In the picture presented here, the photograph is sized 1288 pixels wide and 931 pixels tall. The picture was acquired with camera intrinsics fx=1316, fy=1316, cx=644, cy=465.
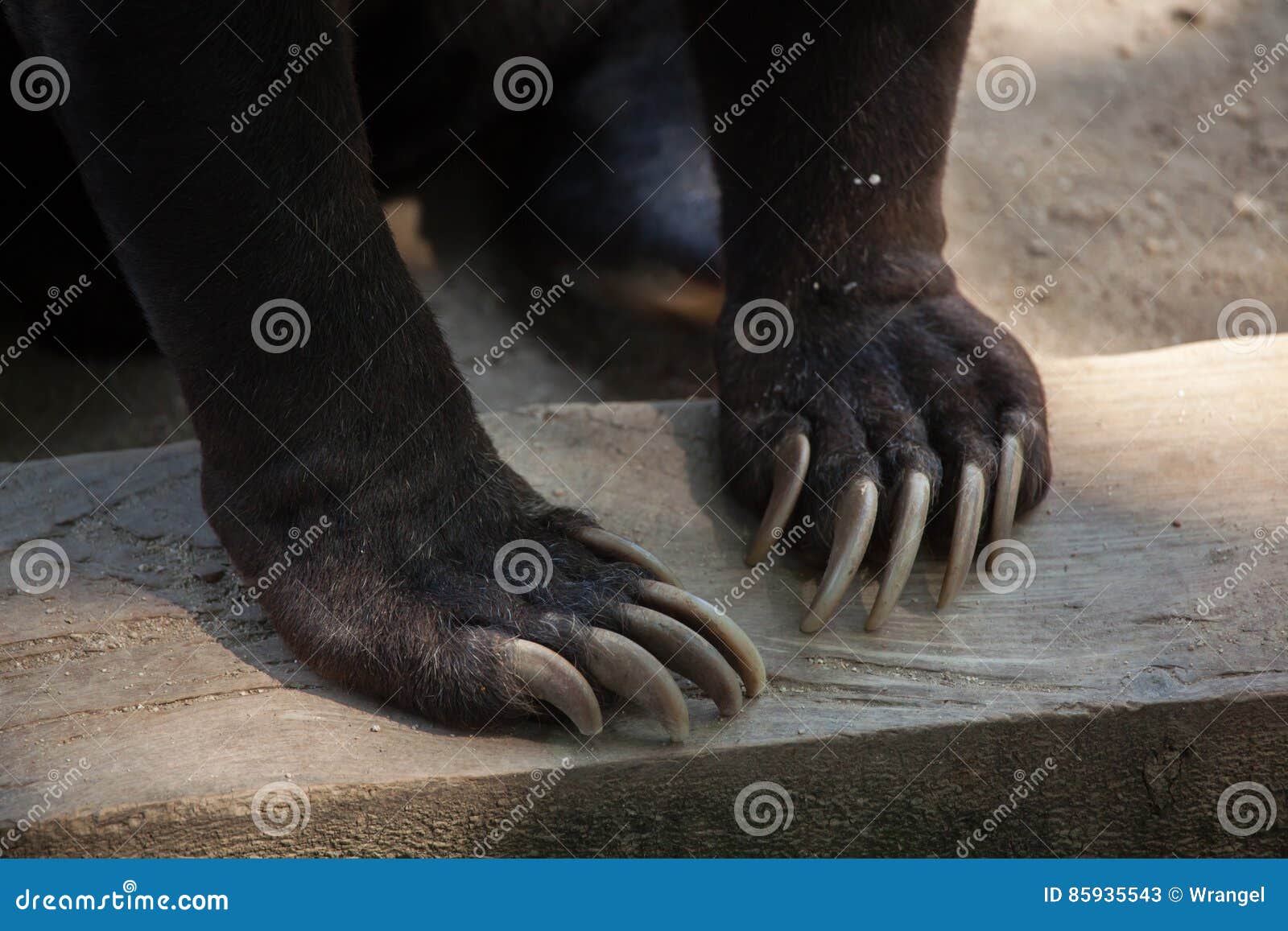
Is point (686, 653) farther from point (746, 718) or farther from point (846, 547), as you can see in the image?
point (846, 547)

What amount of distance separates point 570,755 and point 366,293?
0.55m

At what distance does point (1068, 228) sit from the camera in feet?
10.3

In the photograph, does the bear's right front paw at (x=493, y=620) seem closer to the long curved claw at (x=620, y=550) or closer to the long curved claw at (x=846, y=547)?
the long curved claw at (x=620, y=550)

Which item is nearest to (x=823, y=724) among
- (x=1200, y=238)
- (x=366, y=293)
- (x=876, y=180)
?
(x=366, y=293)

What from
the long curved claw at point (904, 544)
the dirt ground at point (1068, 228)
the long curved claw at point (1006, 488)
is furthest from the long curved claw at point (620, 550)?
the dirt ground at point (1068, 228)

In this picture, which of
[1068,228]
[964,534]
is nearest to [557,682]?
[964,534]

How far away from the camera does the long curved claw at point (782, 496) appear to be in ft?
5.42

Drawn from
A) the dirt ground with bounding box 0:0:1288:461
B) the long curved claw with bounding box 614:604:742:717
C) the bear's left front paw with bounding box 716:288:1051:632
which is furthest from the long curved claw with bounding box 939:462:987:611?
the dirt ground with bounding box 0:0:1288:461

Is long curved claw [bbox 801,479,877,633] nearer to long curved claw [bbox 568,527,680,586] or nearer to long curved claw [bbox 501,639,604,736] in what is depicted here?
long curved claw [bbox 568,527,680,586]

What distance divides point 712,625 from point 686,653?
0.15ft

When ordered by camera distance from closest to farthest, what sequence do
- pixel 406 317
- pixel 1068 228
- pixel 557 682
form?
pixel 557 682 < pixel 406 317 < pixel 1068 228

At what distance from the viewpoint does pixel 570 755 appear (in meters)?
1.35

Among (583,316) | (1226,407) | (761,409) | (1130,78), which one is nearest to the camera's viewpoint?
(761,409)

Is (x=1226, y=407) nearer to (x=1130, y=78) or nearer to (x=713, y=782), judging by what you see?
(x=713, y=782)
